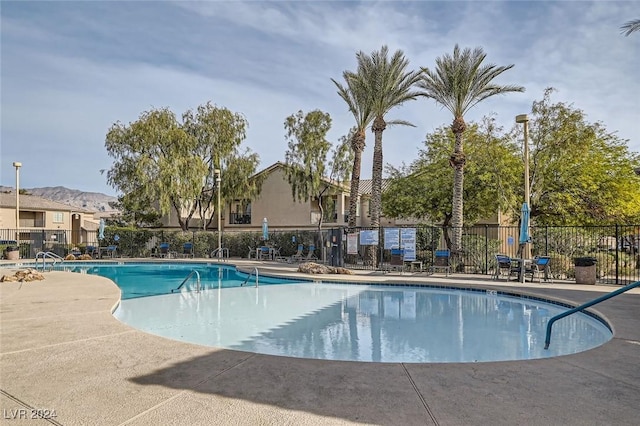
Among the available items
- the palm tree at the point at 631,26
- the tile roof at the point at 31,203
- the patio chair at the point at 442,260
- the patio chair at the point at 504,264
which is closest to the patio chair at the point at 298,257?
the patio chair at the point at 442,260

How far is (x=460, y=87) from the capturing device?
17812 millimetres

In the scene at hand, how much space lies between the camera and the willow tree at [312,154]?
28781 mm

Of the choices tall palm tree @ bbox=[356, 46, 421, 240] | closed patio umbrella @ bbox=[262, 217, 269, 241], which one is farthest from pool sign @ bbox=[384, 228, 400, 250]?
closed patio umbrella @ bbox=[262, 217, 269, 241]

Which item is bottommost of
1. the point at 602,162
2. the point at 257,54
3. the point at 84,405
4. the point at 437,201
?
the point at 84,405

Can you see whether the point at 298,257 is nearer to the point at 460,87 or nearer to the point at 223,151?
the point at 460,87

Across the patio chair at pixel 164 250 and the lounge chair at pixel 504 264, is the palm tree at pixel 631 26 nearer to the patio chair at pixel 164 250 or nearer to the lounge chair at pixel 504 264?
the lounge chair at pixel 504 264

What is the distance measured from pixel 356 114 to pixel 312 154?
7242mm

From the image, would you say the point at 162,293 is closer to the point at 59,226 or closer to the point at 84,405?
the point at 84,405

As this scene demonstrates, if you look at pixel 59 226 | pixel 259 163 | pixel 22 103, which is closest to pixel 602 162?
pixel 259 163

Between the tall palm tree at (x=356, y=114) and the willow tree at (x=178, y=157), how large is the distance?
42.9 feet

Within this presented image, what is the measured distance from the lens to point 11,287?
11.6m

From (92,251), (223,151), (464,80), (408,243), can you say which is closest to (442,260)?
(408,243)

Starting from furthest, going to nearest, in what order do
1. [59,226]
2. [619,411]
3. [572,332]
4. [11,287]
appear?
[59,226] → [11,287] → [572,332] → [619,411]

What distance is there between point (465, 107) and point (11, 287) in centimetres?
1832
